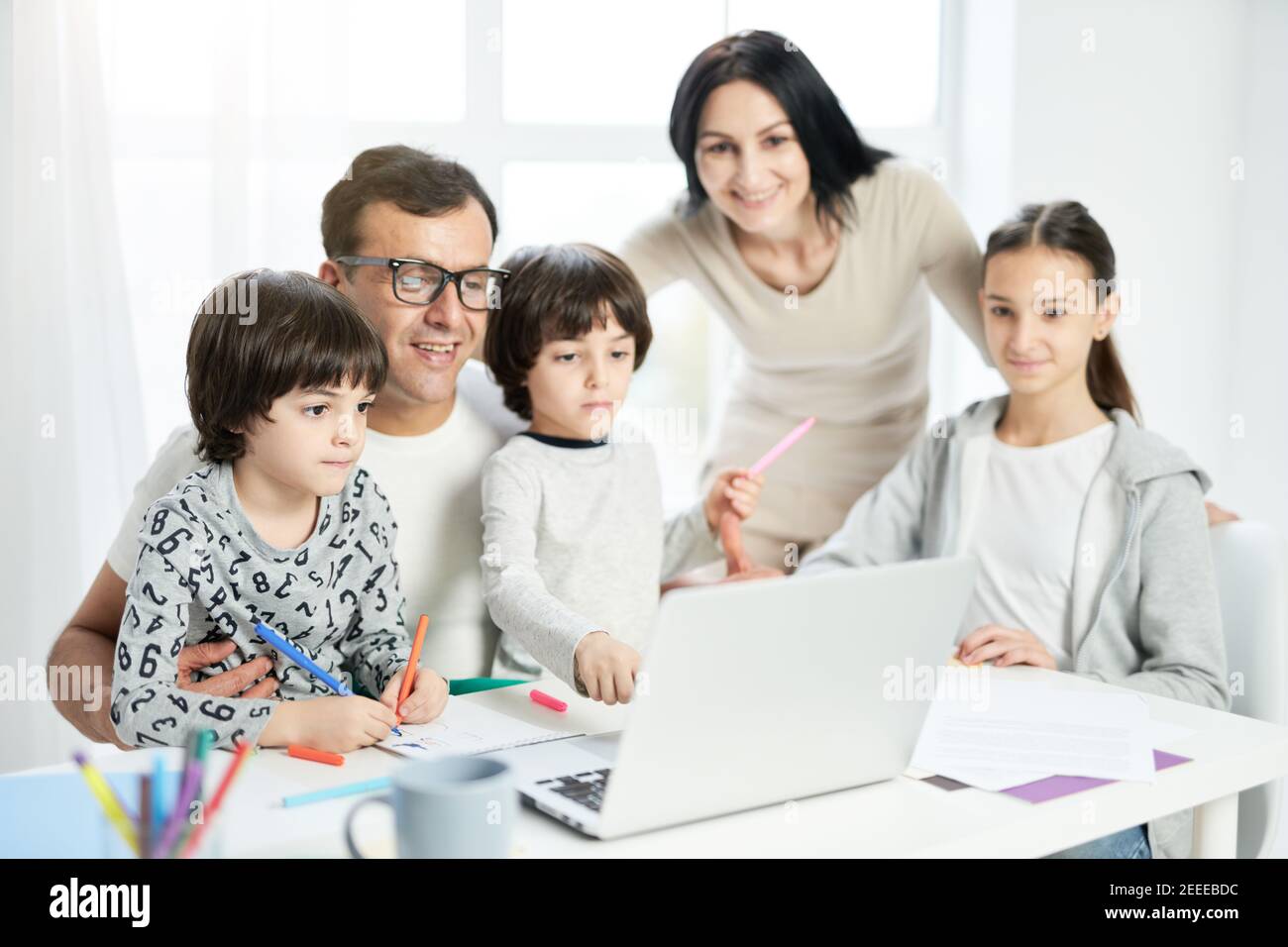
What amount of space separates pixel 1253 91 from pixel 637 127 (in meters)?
1.50

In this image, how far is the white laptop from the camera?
0.86 m

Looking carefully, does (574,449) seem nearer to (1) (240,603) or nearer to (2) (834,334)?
(1) (240,603)

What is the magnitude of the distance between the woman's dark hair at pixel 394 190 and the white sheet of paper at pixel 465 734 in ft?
2.27

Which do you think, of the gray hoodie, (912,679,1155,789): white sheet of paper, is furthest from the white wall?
(912,679,1155,789): white sheet of paper

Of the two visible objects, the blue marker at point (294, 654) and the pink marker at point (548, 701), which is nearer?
the blue marker at point (294, 654)

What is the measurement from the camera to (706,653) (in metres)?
0.86

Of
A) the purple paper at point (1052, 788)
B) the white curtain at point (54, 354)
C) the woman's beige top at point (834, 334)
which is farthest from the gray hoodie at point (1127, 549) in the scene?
the white curtain at point (54, 354)

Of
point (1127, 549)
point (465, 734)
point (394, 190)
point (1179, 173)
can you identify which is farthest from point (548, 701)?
point (1179, 173)

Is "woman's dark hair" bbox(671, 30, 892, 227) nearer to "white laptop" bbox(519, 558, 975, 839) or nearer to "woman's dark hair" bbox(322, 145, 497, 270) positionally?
"woman's dark hair" bbox(322, 145, 497, 270)

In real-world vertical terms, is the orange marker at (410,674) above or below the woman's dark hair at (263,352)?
below

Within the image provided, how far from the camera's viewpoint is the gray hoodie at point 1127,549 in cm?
160

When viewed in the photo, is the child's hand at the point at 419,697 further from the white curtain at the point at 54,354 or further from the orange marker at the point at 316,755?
the white curtain at the point at 54,354

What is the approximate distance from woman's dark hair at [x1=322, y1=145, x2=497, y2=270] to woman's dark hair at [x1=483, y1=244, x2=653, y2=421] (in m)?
0.12

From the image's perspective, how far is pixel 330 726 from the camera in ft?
3.65
